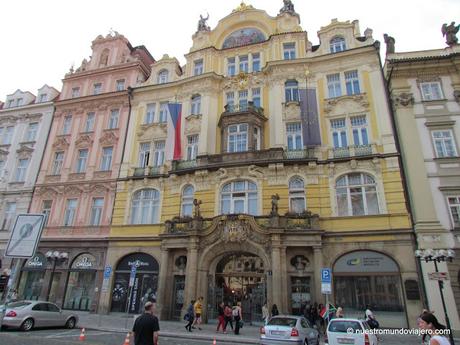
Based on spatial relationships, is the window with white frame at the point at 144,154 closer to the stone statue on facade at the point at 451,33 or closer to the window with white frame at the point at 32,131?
the window with white frame at the point at 32,131

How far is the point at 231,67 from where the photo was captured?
102ft

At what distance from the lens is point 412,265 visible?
20.0 m

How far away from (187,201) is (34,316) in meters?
13.0

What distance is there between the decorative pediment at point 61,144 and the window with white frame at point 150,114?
8.48 meters

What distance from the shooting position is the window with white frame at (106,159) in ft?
99.6

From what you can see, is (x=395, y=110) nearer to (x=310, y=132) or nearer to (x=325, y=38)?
(x=310, y=132)

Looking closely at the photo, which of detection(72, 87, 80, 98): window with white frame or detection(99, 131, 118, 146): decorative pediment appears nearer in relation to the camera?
detection(99, 131, 118, 146): decorative pediment

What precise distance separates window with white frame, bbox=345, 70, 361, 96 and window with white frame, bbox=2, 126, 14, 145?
3416 centimetres

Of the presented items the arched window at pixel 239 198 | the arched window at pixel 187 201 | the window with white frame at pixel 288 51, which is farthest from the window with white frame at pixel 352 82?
the arched window at pixel 187 201

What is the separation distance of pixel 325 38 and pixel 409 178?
14669mm

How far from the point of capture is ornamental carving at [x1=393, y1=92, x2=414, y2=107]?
2395cm

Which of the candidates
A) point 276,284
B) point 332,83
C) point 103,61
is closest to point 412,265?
point 276,284

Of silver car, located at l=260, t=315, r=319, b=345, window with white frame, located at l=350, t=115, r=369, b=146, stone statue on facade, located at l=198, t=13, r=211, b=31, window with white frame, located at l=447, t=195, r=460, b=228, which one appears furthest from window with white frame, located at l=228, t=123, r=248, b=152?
silver car, located at l=260, t=315, r=319, b=345

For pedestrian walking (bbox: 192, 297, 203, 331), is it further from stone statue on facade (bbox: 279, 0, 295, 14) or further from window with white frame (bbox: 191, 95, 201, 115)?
stone statue on facade (bbox: 279, 0, 295, 14)
